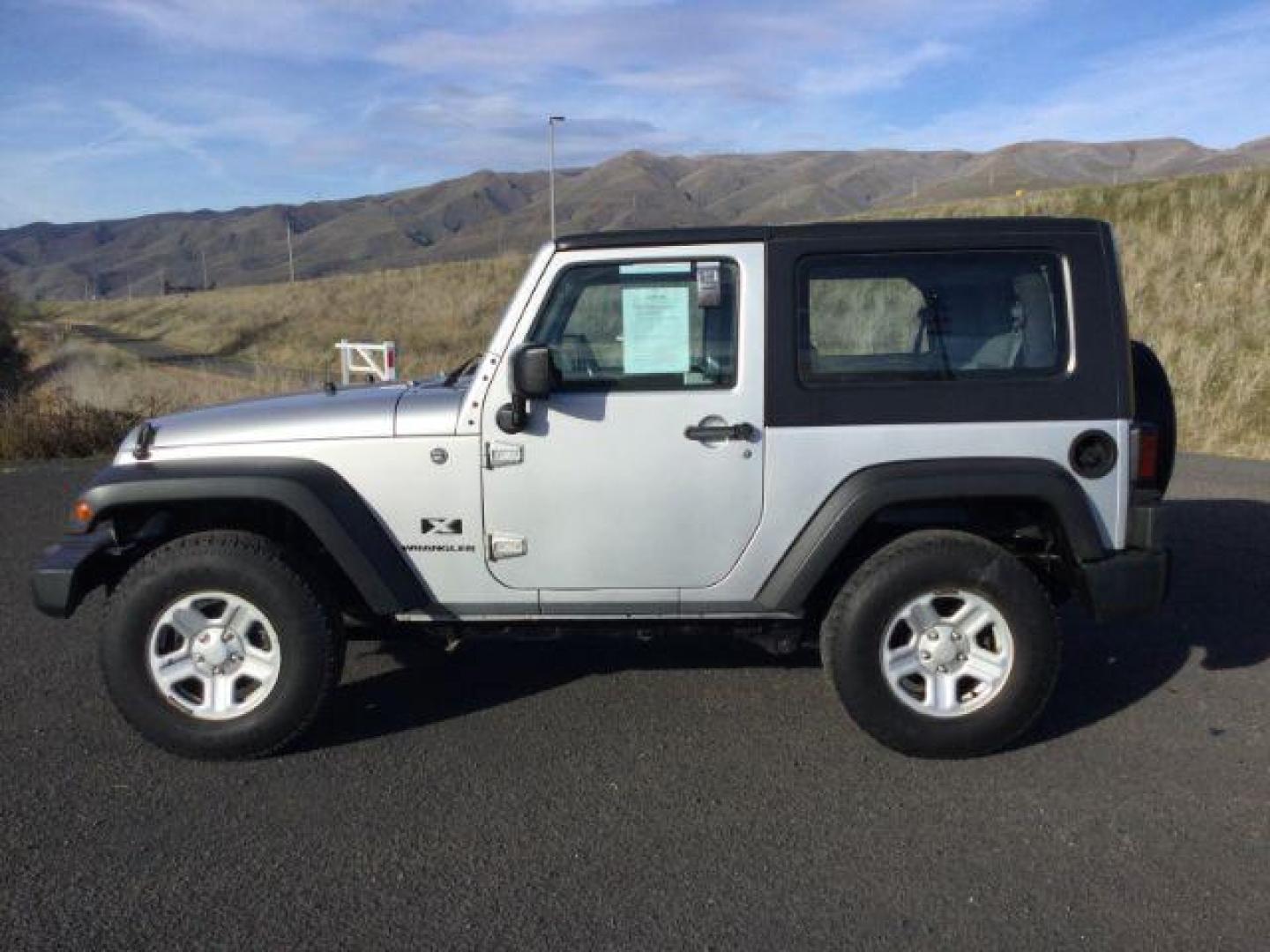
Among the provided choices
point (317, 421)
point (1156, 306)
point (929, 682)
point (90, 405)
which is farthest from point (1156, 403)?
point (1156, 306)

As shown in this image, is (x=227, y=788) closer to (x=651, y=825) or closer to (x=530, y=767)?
(x=530, y=767)

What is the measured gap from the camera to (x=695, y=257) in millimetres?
4227

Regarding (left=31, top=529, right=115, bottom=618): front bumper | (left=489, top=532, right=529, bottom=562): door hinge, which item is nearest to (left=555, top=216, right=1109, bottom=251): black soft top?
(left=489, top=532, right=529, bottom=562): door hinge

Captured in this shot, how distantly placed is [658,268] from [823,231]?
65cm

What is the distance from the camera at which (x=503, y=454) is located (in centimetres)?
420

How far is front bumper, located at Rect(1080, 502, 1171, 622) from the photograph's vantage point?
13.6ft

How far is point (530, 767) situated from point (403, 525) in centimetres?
102

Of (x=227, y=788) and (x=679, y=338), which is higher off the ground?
(x=679, y=338)

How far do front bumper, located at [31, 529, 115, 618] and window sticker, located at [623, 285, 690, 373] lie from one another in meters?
2.19

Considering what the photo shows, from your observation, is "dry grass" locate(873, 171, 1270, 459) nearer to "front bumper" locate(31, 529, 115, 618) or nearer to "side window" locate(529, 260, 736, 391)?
"side window" locate(529, 260, 736, 391)

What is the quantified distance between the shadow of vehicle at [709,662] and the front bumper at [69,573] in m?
1.08

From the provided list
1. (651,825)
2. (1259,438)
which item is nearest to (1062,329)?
(651,825)

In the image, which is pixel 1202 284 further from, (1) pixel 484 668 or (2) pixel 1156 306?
(1) pixel 484 668

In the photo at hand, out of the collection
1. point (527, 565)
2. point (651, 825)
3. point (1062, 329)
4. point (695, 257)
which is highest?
point (695, 257)
